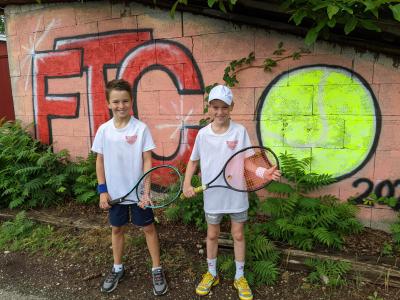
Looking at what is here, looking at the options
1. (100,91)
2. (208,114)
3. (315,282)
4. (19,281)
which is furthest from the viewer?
(100,91)

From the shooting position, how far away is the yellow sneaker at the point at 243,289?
111 inches

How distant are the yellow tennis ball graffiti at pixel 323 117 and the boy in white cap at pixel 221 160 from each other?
4.21ft

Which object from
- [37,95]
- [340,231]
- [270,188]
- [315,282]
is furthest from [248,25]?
[37,95]

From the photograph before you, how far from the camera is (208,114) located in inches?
165

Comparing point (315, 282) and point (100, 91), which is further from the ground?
point (100, 91)

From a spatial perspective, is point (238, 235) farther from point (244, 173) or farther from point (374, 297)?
point (374, 297)

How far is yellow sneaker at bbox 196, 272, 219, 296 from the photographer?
2.92m

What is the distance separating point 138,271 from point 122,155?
Answer: 1264 mm

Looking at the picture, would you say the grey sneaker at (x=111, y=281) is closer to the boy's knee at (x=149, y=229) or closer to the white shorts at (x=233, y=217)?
the boy's knee at (x=149, y=229)

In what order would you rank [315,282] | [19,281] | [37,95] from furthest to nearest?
[37,95], [19,281], [315,282]

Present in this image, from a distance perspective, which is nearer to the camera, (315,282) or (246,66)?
(315,282)

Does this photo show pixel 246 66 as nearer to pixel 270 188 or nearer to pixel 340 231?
pixel 270 188

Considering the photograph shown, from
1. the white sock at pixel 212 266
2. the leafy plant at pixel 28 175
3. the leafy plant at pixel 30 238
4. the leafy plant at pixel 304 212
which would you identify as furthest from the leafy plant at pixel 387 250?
the leafy plant at pixel 28 175

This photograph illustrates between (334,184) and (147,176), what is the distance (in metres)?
2.18
